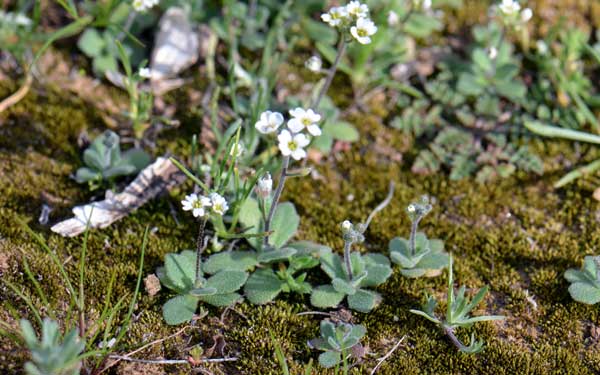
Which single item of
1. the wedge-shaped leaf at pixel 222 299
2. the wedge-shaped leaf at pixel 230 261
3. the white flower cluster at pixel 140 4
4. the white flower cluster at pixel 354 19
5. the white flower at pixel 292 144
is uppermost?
the white flower cluster at pixel 354 19

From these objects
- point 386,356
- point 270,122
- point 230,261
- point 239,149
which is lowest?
point 386,356

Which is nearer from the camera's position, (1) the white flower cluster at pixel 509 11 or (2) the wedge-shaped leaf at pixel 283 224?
(2) the wedge-shaped leaf at pixel 283 224

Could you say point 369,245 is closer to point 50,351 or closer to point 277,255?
point 277,255

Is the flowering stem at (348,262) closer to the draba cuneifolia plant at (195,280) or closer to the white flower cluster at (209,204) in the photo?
the draba cuneifolia plant at (195,280)

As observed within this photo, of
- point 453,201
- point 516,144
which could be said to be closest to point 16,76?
point 453,201

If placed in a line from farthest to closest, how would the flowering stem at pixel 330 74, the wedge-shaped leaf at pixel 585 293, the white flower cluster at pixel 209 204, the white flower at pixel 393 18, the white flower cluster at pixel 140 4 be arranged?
the white flower at pixel 393 18, the white flower cluster at pixel 140 4, the flowering stem at pixel 330 74, the wedge-shaped leaf at pixel 585 293, the white flower cluster at pixel 209 204

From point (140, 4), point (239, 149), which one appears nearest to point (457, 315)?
point (239, 149)

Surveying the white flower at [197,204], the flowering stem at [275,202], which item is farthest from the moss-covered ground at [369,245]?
the white flower at [197,204]
